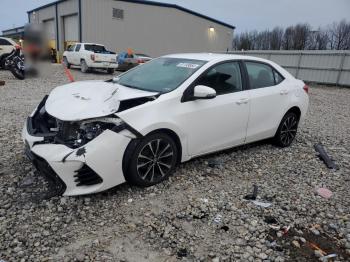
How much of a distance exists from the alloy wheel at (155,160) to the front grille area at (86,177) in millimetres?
500

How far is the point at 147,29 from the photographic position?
93.6 ft

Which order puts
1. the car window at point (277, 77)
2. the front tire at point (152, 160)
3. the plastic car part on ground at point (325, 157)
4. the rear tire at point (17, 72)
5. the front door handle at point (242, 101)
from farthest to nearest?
the rear tire at point (17, 72), the car window at point (277, 77), the plastic car part on ground at point (325, 157), the front door handle at point (242, 101), the front tire at point (152, 160)

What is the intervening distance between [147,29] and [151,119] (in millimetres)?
26416

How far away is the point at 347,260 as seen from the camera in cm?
291

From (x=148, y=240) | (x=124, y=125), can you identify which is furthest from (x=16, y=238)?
(x=124, y=125)

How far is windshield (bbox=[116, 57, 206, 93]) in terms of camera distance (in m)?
4.23

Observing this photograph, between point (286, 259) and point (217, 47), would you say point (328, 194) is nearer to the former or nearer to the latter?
point (286, 259)

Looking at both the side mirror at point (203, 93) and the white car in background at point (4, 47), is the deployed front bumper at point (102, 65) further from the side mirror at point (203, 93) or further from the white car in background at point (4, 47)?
the side mirror at point (203, 93)

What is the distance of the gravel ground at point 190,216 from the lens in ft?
9.45

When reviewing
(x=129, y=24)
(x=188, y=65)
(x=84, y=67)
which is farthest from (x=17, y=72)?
(x=129, y=24)

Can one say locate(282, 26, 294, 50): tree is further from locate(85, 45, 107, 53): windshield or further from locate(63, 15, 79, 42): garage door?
locate(85, 45, 107, 53): windshield

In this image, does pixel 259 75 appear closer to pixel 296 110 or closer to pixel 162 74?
pixel 296 110

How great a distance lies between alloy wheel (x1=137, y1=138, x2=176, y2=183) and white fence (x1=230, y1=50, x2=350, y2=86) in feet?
56.5

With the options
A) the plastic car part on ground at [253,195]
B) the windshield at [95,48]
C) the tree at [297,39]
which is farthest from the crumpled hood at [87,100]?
the tree at [297,39]
